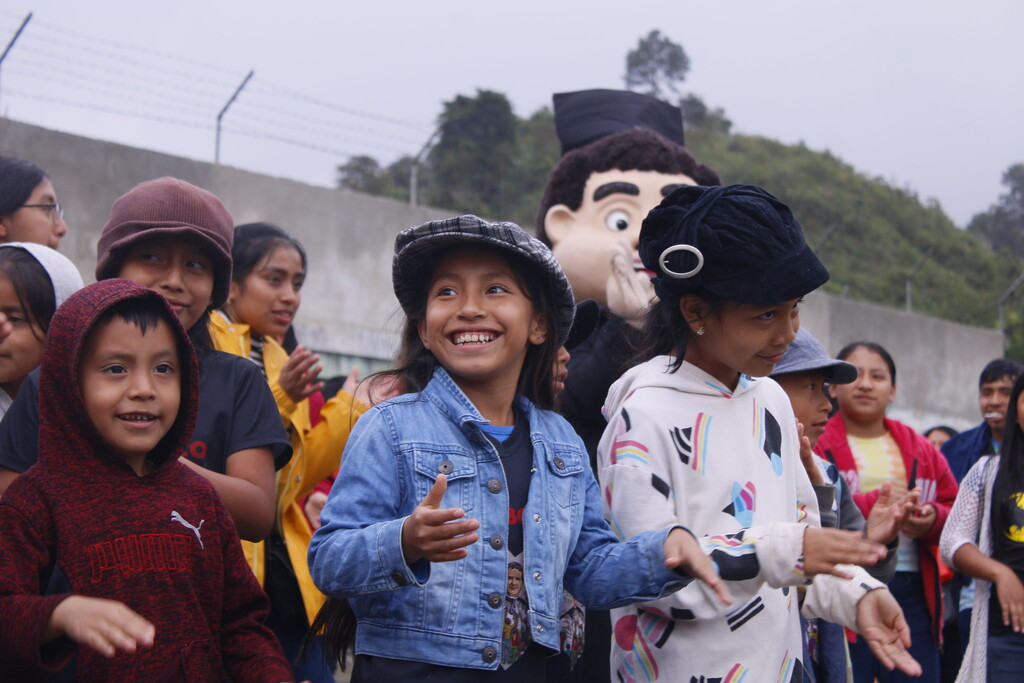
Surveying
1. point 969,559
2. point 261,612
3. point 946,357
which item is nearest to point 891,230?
point 946,357

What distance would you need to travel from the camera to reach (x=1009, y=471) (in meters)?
3.93

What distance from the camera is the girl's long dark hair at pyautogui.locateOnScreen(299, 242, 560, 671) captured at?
2.38 metres

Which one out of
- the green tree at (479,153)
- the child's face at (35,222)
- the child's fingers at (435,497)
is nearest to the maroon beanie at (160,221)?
the child's face at (35,222)

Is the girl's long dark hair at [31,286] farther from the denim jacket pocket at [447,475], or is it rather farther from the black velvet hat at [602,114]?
the black velvet hat at [602,114]

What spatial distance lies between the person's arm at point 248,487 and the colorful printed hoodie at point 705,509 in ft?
2.65

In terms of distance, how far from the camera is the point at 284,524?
127 inches

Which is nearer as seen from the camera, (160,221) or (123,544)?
(123,544)

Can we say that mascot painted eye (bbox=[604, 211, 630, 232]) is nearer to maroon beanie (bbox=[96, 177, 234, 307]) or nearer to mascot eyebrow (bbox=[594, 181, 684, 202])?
mascot eyebrow (bbox=[594, 181, 684, 202])

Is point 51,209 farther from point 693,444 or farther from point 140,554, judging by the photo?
point 693,444

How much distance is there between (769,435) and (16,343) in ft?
6.22

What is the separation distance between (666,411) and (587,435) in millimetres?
823

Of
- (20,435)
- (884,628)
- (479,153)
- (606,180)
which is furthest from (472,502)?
(479,153)

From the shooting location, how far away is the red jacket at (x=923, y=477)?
13.9 feet

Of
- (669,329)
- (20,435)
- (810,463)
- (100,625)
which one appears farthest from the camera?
(810,463)
